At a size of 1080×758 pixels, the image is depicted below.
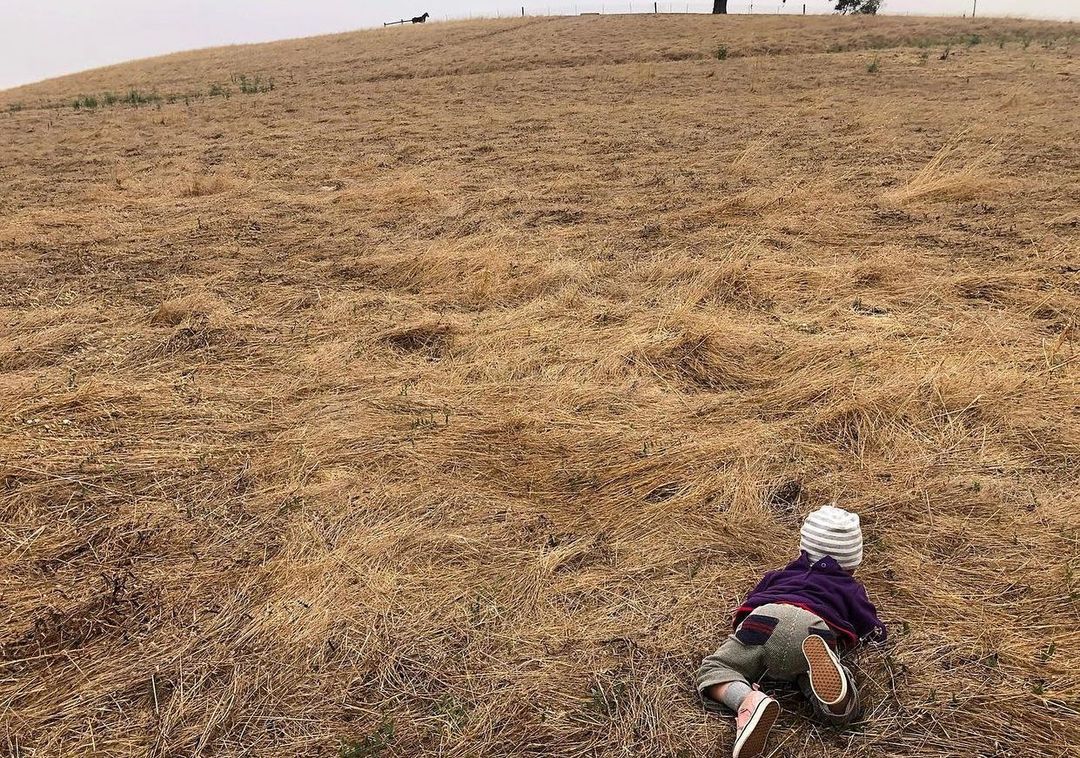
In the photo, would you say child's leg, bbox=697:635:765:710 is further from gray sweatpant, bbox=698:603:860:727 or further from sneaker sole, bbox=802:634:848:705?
sneaker sole, bbox=802:634:848:705

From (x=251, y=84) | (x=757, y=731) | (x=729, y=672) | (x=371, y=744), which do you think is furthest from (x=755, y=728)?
(x=251, y=84)

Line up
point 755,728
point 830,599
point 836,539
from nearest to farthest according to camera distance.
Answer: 1. point 755,728
2. point 830,599
3. point 836,539

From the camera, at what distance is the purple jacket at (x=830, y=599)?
2.15 metres

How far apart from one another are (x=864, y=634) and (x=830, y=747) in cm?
44

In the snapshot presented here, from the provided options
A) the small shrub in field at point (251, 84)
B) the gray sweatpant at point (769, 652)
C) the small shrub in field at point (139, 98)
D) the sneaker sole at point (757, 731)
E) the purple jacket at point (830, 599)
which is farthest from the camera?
the small shrub in field at point (251, 84)

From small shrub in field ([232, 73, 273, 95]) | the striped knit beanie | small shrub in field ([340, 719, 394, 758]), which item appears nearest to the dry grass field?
small shrub in field ([340, 719, 394, 758])

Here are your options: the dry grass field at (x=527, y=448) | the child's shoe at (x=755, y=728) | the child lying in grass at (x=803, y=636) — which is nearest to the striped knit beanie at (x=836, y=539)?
the child lying in grass at (x=803, y=636)

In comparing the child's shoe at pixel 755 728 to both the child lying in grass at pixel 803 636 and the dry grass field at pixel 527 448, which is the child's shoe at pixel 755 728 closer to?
the child lying in grass at pixel 803 636

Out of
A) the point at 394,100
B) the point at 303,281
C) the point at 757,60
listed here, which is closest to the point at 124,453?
the point at 303,281

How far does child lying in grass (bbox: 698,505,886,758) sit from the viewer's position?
6.32 ft

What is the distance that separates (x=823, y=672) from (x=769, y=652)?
0.16 m

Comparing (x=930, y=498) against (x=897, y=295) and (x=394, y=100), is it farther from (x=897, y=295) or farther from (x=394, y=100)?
(x=394, y=100)

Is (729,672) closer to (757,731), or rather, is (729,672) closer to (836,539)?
(757,731)

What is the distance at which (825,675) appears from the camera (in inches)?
76.4
